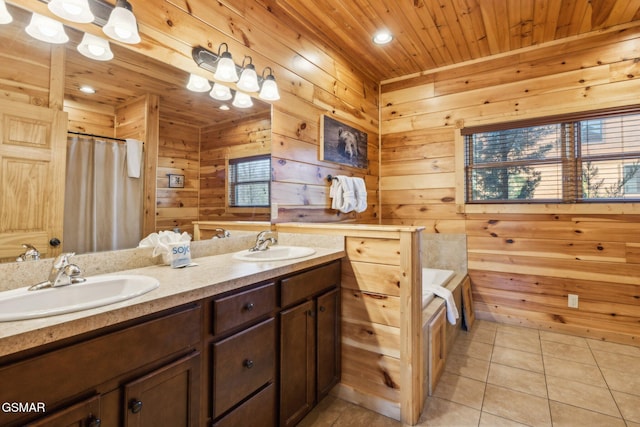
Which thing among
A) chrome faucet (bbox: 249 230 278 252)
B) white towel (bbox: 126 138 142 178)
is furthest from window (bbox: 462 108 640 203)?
white towel (bbox: 126 138 142 178)

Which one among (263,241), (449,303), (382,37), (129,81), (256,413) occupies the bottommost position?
(256,413)

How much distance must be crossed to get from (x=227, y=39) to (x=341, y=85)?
1.33 metres

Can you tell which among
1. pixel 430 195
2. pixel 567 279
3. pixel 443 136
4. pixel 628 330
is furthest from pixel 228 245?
pixel 628 330

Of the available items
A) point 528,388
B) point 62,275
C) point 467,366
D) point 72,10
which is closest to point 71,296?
point 62,275

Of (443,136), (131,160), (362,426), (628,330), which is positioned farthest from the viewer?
(443,136)

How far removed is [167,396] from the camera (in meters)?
1.02

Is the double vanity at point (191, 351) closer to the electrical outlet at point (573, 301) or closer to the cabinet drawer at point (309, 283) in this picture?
the cabinet drawer at point (309, 283)

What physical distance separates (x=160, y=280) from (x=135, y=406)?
17.1 inches

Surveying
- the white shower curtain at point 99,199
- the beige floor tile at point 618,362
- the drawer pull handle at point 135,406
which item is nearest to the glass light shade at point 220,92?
the white shower curtain at point 99,199

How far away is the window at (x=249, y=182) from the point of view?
1979 mm

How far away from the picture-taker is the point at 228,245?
1970 millimetres

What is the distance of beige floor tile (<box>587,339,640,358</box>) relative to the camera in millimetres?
2507

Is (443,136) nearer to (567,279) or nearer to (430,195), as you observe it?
(430,195)

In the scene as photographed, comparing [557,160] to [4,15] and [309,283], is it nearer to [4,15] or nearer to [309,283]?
[309,283]
